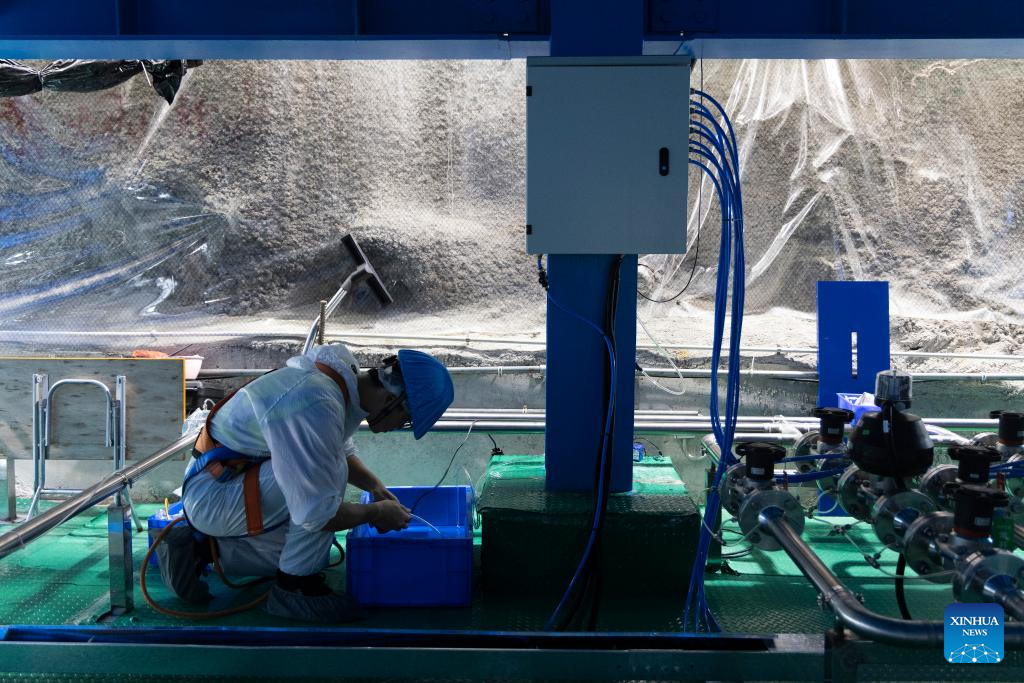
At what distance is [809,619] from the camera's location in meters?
3.07

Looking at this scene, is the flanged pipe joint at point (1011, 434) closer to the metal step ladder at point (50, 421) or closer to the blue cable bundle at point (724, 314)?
the blue cable bundle at point (724, 314)

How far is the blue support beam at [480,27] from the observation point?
3238mm

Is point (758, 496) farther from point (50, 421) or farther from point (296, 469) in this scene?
point (50, 421)

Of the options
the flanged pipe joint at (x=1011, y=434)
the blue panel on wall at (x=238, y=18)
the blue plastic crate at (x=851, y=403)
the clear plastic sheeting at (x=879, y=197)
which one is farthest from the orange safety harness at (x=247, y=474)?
the clear plastic sheeting at (x=879, y=197)

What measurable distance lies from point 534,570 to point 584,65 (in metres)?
1.92

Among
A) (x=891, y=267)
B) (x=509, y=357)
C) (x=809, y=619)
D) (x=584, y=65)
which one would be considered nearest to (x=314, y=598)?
(x=809, y=619)

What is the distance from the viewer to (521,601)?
3.09 meters

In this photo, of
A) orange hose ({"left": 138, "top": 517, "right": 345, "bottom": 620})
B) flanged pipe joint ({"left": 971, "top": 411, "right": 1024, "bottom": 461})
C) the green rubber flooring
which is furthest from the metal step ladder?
flanged pipe joint ({"left": 971, "top": 411, "right": 1024, "bottom": 461})

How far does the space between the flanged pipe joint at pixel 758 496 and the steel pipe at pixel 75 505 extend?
2.16m

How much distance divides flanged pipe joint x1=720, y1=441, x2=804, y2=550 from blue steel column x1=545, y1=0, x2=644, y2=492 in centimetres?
59

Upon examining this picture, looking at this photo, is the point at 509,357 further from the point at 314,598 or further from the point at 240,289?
the point at 314,598

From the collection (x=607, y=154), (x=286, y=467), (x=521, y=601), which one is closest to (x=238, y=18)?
(x=607, y=154)

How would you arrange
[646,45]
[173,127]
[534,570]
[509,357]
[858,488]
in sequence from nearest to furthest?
[858,488]
[534,570]
[646,45]
[509,357]
[173,127]

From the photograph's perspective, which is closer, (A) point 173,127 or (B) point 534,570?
(B) point 534,570
